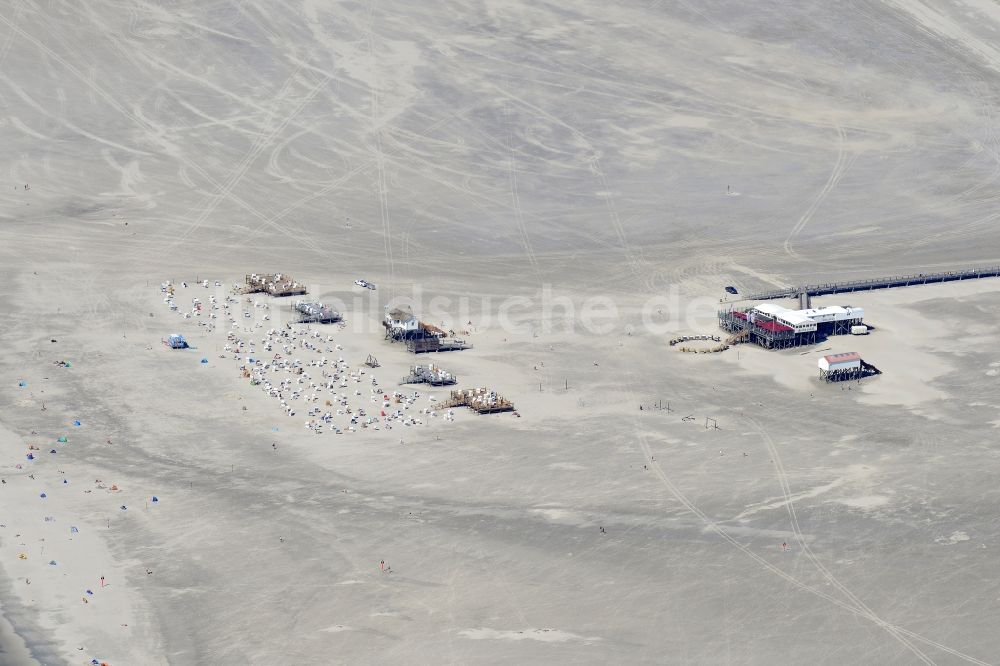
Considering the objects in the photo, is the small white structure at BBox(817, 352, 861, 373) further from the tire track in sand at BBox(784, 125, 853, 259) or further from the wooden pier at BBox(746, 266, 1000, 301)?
the tire track in sand at BBox(784, 125, 853, 259)

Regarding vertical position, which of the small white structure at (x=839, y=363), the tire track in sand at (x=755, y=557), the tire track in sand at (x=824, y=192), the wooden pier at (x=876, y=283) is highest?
the tire track in sand at (x=824, y=192)

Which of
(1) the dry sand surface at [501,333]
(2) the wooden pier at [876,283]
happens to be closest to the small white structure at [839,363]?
(1) the dry sand surface at [501,333]

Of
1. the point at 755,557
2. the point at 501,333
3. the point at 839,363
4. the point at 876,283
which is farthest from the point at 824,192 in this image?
the point at 755,557

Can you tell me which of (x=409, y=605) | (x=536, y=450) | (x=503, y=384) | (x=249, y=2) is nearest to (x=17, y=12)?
(x=249, y=2)

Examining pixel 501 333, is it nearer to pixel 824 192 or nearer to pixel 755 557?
pixel 755 557

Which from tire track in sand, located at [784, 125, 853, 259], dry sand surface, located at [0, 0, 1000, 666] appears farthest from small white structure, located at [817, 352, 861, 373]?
tire track in sand, located at [784, 125, 853, 259]

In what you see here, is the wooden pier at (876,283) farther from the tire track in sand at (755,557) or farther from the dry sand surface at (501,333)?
the tire track in sand at (755,557)

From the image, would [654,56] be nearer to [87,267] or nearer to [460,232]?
[460,232]
